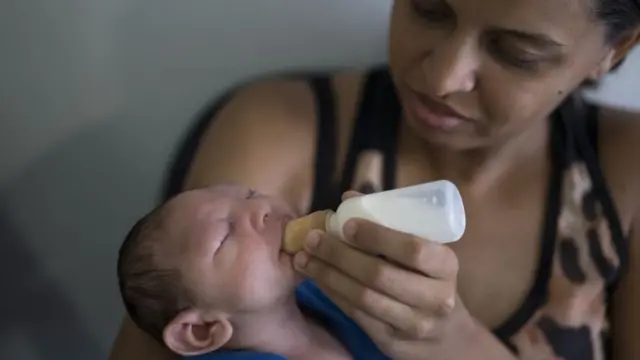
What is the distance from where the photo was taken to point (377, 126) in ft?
3.68

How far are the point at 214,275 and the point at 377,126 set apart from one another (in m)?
0.33

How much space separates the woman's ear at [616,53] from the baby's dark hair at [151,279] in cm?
52

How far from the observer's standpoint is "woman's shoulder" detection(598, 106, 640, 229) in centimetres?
112

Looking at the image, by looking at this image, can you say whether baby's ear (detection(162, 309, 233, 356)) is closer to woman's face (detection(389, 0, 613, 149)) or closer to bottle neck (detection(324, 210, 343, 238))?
bottle neck (detection(324, 210, 343, 238))

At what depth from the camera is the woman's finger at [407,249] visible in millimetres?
761

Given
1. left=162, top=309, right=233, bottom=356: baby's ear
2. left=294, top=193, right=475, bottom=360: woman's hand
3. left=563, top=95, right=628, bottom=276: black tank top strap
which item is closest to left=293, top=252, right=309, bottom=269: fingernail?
left=294, top=193, right=475, bottom=360: woman's hand

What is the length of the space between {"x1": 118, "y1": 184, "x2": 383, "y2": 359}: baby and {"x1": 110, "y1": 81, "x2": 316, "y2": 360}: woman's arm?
0.30ft

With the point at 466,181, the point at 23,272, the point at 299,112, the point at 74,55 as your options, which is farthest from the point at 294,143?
the point at 23,272

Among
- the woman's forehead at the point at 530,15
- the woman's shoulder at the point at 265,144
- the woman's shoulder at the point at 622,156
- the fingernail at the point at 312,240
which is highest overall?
the woman's forehead at the point at 530,15

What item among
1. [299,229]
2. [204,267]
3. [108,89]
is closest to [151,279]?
[204,267]

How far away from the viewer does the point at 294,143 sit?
1.09 metres

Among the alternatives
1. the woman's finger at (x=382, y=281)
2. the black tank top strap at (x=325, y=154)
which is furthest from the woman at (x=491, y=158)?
the woman's finger at (x=382, y=281)

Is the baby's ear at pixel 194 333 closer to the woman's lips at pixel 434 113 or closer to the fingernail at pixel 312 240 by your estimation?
the fingernail at pixel 312 240

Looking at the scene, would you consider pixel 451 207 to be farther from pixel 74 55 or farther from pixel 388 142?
pixel 74 55
